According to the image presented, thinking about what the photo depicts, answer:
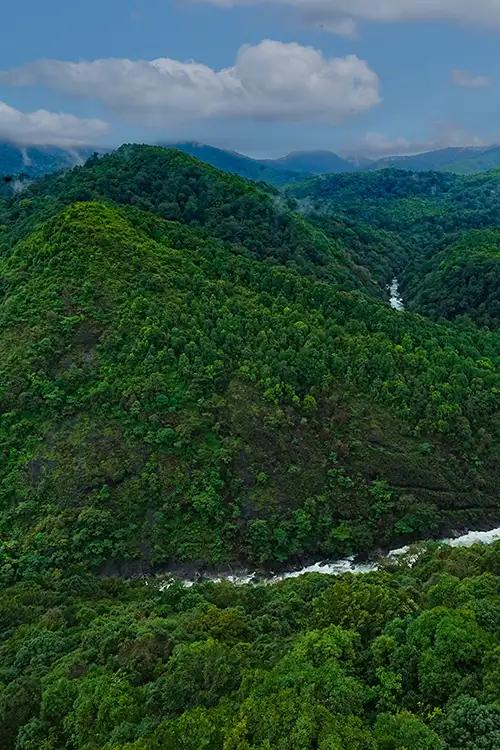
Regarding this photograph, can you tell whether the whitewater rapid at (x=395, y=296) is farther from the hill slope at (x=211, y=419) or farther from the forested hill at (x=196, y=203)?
the hill slope at (x=211, y=419)

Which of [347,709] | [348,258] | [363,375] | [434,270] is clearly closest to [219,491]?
[363,375]

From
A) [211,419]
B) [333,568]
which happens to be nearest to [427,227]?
[211,419]

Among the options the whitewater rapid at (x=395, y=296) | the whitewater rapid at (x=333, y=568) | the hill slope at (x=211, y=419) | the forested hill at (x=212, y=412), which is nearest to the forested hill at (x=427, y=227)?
the whitewater rapid at (x=395, y=296)

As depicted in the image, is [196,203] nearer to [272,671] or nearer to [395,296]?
[395,296]

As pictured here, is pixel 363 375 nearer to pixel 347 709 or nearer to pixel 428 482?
pixel 428 482

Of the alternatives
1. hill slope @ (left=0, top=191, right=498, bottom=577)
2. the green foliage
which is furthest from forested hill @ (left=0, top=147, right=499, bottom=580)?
the green foliage

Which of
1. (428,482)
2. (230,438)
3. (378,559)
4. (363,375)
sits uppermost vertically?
(363,375)
